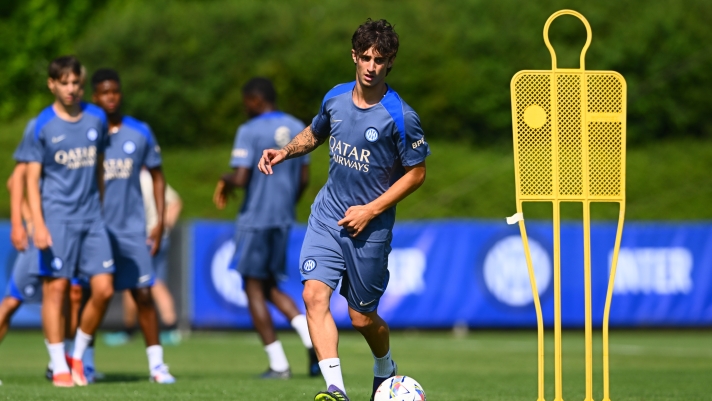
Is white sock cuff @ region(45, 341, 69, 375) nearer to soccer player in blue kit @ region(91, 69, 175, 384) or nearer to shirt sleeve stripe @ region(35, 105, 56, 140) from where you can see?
soccer player in blue kit @ region(91, 69, 175, 384)

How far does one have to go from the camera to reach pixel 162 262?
15.4 m

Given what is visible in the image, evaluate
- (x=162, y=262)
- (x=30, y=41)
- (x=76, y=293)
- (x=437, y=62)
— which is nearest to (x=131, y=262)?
(x=76, y=293)

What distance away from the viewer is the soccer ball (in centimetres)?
599

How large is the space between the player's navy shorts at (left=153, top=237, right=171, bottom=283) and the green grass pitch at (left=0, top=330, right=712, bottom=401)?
0.99 metres

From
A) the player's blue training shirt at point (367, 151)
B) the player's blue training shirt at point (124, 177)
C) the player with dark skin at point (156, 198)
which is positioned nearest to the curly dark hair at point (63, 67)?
the player with dark skin at point (156, 198)

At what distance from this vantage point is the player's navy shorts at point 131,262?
28.7ft

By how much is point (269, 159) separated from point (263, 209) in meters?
3.14

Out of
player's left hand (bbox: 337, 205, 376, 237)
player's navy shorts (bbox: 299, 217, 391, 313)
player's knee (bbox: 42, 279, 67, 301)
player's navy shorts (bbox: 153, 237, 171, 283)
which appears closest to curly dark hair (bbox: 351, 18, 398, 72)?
player's left hand (bbox: 337, 205, 376, 237)

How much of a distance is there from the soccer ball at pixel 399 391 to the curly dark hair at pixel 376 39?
1773 mm

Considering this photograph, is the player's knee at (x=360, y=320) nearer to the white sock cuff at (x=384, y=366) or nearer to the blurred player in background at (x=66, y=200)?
the white sock cuff at (x=384, y=366)

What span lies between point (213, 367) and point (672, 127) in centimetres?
1911

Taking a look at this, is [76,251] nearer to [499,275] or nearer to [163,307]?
[163,307]

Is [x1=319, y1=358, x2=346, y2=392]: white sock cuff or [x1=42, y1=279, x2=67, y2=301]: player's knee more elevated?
[x1=42, y1=279, x2=67, y2=301]: player's knee

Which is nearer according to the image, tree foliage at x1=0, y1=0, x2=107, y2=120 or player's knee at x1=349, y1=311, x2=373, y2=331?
player's knee at x1=349, y1=311, x2=373, y2=331
